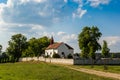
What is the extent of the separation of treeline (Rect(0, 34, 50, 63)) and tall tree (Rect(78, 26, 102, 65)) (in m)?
55.3

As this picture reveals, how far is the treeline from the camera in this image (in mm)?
134625

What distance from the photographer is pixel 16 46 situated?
5546 inches

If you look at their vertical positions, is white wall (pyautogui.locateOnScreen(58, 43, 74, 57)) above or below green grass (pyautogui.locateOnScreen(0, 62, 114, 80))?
above

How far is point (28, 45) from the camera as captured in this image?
14338 cm

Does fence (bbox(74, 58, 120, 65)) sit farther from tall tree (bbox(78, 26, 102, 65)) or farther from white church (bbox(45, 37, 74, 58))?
white church (bbox(45, 37, 74, 58))

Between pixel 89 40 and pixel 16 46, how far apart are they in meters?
70.1

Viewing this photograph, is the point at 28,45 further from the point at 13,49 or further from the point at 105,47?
the point at 105,47

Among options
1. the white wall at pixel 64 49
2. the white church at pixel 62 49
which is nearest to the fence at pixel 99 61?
the white church at pixel 62 49

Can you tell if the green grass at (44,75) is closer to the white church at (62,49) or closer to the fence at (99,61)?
the fence at (99,61)

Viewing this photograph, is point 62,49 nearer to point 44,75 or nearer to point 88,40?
point 88,40

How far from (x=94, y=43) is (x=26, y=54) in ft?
230

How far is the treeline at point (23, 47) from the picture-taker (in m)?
135

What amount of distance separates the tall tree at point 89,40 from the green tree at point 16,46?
6225cm

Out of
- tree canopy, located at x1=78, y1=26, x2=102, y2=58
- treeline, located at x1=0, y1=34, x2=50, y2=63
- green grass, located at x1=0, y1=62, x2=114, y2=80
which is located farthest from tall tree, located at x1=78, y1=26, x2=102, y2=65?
treeline, located at x1=0, y1=34, x2=50, y2=63
